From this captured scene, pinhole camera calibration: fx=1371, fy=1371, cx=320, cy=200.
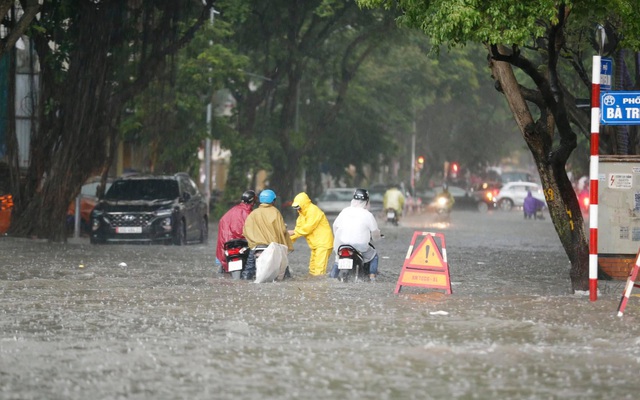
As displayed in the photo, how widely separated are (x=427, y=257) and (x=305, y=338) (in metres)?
5.40

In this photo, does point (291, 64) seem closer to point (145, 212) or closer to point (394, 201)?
point (394, 201)

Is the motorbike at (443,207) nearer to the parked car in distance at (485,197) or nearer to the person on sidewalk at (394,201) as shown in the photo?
the person on sidewalk at (394,201)

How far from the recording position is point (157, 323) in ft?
44.1

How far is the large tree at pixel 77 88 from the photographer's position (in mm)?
30594

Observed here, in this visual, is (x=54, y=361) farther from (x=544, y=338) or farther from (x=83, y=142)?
(x=83, y=142)

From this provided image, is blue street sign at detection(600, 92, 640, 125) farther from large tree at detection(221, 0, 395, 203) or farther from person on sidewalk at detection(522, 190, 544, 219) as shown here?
person on sidewalk at detection(522, 190, 544, 219)

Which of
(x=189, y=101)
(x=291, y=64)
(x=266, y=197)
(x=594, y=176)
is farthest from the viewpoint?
(x=291, y=64)

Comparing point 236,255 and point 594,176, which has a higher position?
point 594,176

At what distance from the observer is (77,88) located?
30688mm

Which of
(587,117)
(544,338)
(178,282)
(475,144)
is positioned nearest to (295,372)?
(544,338)

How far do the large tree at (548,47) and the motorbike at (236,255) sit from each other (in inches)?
154

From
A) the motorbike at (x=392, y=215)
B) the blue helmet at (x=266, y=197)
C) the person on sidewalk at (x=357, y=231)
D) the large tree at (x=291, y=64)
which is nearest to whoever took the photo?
the person on sidewalk at (x=357, y=231)

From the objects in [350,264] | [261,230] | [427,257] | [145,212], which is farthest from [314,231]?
[145,212]

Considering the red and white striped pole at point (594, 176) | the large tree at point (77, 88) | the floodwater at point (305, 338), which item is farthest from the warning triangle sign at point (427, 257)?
the large tree at point (77, 88)
